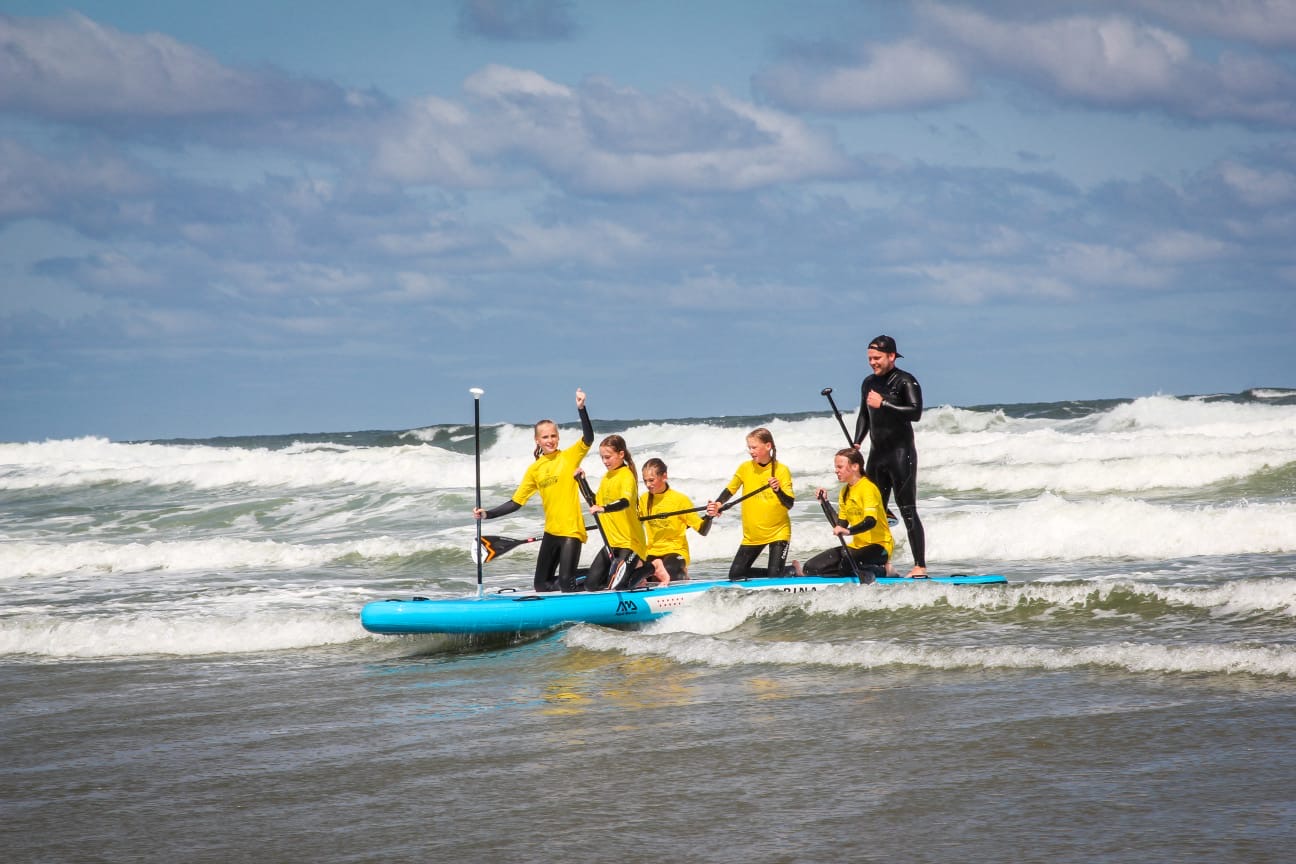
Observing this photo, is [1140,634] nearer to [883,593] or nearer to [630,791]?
[883,593]

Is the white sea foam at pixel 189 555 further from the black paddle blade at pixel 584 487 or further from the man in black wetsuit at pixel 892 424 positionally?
the man in black wetsuit at pixel 892 424

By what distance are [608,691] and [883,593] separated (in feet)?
8.36

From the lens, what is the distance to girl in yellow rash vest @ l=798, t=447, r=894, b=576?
27.3ft

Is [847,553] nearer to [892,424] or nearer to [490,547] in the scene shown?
[892,424]

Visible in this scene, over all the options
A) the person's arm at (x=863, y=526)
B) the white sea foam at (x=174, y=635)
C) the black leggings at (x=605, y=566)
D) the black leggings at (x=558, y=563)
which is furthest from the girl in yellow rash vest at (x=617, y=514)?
the white sea foam at (x=174, y=635)

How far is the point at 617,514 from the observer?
8.88 m

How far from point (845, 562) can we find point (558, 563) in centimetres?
203

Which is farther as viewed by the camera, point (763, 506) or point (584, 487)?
point (763, 506)

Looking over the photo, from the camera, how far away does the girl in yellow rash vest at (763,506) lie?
28.6ft

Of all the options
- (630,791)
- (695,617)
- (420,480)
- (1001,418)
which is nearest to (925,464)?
(420,480)

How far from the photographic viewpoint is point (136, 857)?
4066 mm

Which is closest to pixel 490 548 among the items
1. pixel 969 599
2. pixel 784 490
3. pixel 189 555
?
Result: pixel 784 490

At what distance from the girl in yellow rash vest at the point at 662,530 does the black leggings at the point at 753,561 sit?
38 cm

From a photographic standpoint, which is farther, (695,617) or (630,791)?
(695,617)
